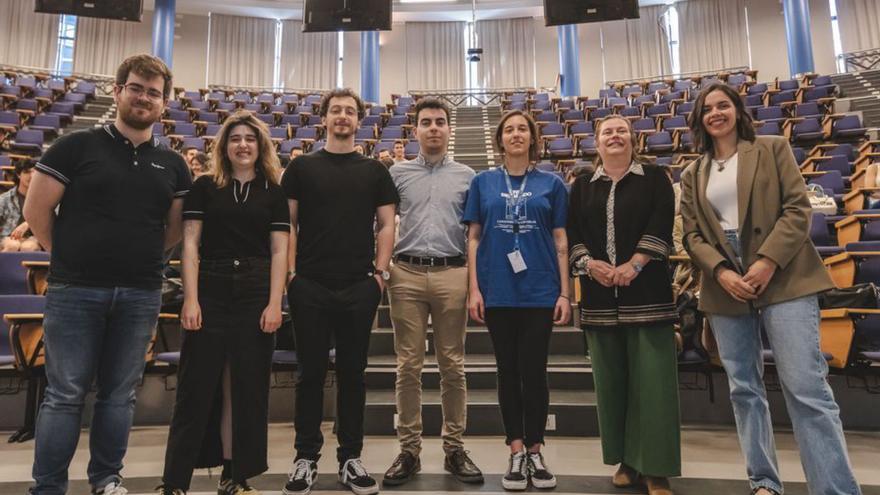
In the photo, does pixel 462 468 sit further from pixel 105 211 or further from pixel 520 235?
pixel 105 211

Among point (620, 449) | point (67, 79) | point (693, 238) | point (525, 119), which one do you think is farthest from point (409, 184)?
point (67, 79)

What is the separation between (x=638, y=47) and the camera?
1413cm

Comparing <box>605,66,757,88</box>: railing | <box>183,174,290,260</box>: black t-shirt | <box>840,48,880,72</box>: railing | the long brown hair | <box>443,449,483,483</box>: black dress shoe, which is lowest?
<box>443,449,483,483</box>: black dress shoe

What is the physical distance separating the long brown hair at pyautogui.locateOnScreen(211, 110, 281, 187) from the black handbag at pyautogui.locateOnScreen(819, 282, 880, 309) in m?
2.69

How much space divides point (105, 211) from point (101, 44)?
14841 millimetres

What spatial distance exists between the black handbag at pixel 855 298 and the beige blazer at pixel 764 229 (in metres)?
1.30

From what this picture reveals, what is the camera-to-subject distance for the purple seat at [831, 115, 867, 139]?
7895 mm

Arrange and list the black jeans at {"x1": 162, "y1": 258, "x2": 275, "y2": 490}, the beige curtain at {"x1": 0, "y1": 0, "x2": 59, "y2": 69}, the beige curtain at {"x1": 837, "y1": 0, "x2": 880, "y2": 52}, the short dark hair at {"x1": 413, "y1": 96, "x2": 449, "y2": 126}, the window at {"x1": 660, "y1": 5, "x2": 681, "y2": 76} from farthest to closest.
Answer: the window at {"x1": 660, "y1": 5, "x2": 681, "y2": 76}
the beige curtain at {"x1": 0, "y1": 0, "x2": 59, "y2": 69}
the beige curtain at {"x1": 837, "y1": 0, "x2": 880, "y2": 52}
the short dark hair at {"x1": 413, "y1": 96, "x2": 449, "y2": 126}
the black jeans at {"x1": 162, "y1": 258, "x2": 275, "y2": 490}

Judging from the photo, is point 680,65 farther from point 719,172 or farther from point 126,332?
point 126,332

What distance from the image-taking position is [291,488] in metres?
1.77

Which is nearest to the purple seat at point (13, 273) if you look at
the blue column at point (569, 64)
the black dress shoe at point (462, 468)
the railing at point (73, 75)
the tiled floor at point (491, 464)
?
the tiled floor at point (491, 464)

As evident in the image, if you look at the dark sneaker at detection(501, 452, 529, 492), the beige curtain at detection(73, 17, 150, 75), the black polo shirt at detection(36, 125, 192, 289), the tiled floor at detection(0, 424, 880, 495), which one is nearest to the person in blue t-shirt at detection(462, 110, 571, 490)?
the dark sneaker at detection(501, 452, 529, 492)

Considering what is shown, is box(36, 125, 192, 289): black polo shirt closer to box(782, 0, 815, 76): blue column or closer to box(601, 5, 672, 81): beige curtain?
box(782, 0, 815, 76): blue column

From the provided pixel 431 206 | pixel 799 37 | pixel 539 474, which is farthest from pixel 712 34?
pixel 539 474
